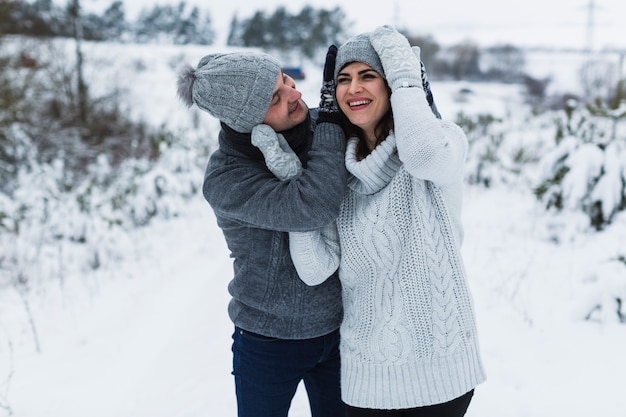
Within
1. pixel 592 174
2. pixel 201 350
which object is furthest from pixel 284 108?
pixel 592 174

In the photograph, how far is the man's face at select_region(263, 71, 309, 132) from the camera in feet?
5.50

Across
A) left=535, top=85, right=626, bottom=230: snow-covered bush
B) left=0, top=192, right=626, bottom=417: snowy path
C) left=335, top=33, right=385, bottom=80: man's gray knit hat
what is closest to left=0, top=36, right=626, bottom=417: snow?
left=0, top=192, right=626, bottom=417: snowy path

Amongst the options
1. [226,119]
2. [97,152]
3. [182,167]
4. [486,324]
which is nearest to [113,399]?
[226,119]

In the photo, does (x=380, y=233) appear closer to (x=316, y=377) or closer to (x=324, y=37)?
(x=316, y=377)

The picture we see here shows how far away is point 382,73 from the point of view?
63.6 inches

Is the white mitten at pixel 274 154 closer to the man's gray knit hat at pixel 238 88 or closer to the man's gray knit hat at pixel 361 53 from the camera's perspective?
the man's gray knit hat at pixel 238 88

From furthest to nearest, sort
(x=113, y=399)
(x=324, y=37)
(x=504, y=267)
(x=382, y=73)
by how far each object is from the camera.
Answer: (x=324, y=37), (x=504, y=267), (x=113, y=399), (x=382, y=73)

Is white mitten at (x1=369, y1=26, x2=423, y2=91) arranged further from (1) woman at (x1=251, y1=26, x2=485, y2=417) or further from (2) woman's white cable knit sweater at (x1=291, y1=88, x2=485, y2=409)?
(2) woman's white cable knit sweater at (x1=291, y1=88, x2=485, y2=409)

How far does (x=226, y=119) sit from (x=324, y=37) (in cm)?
4551

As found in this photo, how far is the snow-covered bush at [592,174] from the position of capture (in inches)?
219

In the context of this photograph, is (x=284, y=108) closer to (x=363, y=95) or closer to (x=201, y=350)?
(x=363, y=95)

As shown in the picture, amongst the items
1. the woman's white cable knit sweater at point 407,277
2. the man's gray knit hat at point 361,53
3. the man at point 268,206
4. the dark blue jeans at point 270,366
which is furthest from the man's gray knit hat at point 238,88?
the dark blue jeans at point 270,366

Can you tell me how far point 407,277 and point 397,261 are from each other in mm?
56

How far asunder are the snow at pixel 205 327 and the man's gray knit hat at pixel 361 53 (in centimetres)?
198
